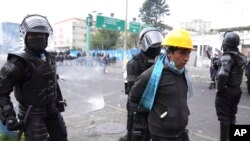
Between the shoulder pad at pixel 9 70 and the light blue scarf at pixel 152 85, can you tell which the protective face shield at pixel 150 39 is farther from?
the shoulder pad at pixel 9 70

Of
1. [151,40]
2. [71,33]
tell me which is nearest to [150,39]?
[151,40]

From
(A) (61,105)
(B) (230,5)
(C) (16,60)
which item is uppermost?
(B) (230,5)

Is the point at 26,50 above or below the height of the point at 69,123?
above

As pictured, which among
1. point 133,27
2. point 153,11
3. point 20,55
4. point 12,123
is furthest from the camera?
point 153,11

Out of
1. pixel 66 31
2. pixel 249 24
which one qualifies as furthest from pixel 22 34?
pixel 66 31

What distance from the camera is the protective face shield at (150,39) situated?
12.0ft

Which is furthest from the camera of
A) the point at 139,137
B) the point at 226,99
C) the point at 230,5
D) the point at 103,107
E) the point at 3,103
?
the point at 230,5

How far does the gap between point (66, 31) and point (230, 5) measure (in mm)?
81861

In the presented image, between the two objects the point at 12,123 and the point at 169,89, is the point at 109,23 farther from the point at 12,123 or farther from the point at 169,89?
the point at 169,89

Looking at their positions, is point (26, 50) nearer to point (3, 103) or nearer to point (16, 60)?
point (16, 60)

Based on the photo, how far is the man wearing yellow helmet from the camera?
8.21ft

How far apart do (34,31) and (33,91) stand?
673 mm

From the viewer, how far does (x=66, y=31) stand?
102000 mm

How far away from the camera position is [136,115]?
3.25m
